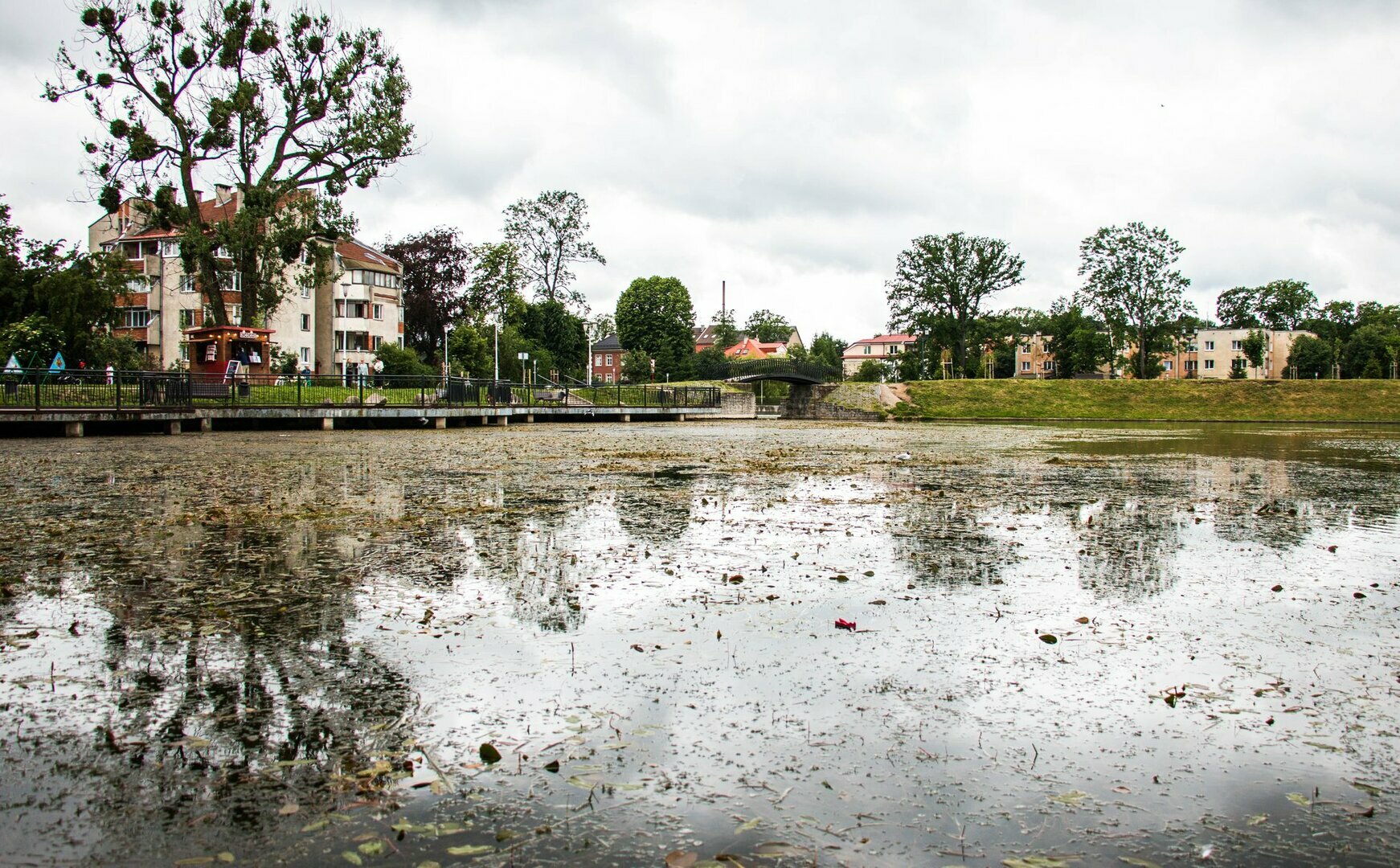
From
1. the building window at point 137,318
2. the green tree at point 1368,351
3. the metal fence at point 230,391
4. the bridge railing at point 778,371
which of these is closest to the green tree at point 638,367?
the bridge railing at point 778,371

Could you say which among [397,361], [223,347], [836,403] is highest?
[397,361]

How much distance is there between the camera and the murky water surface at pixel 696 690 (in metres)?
2.61

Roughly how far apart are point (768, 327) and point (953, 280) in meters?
87.9

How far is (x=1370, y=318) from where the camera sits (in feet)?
377

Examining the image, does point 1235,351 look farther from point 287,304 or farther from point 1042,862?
point 1042,862

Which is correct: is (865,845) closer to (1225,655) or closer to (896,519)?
(1225,655)

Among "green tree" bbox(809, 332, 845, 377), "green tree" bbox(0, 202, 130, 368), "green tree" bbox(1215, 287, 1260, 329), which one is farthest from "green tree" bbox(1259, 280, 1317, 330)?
"green tree" bbox(0, 202, 130, 368)

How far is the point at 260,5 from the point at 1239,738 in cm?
3796

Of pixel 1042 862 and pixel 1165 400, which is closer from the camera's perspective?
pixel 1042 862

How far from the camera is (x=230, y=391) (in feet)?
97.1

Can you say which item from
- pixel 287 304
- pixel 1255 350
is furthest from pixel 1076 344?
pixel 287 304

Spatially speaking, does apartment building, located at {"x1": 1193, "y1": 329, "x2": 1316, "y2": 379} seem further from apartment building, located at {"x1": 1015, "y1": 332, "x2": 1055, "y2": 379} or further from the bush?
the bush

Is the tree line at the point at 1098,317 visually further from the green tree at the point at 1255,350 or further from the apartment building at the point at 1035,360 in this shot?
the apartment building at the point at 1035,360

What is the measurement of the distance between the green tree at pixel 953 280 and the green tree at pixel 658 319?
101 ft
